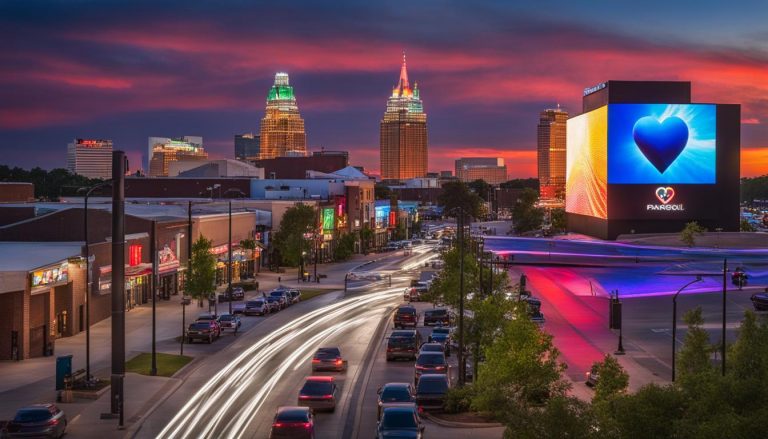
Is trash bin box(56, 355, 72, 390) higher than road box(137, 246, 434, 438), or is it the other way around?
trash bin box(56, 355, 72, 390)

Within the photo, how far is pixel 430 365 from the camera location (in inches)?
1641

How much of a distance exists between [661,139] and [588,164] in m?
16.2

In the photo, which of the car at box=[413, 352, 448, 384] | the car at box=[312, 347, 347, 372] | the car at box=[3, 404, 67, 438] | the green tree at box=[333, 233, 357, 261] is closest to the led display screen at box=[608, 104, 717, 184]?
the green tree at box=[333, 233, 357, 261]

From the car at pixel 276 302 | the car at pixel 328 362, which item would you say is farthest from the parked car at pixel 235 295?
the car at pixel 328 362

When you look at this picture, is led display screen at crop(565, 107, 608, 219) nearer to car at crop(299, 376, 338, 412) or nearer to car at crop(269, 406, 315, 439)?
car at crop(299, 376, 338, 412)

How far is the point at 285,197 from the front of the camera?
146 meters

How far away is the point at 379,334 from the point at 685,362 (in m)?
27.0

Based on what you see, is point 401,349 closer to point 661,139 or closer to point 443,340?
point 443,340

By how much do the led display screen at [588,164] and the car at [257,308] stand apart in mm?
91522

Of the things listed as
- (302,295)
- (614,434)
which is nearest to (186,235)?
(302,295)

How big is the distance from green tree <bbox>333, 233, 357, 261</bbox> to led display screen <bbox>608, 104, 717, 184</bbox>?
4457 centimetres

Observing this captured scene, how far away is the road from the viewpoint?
33156mm

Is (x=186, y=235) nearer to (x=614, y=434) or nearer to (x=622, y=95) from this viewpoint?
(x=614, y=434)

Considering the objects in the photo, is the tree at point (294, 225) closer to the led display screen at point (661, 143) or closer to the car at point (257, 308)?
the car at point (257, 308)
